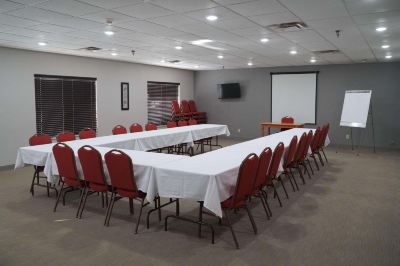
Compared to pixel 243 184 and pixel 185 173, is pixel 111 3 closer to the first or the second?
pixel 185 173

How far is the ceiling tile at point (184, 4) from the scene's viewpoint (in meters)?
3.61

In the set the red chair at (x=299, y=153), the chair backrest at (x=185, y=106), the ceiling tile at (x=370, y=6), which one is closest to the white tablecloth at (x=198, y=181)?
the red chair at (x=299, y=153)

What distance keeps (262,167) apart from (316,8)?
6.58 feet

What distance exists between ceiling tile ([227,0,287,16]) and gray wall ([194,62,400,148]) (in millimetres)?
7056

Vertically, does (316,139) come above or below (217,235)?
above

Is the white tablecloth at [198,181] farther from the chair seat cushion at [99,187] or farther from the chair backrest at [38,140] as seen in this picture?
→ the chair backrest at [38,140]

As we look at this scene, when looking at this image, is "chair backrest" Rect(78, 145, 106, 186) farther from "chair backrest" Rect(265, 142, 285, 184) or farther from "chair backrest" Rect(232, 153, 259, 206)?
"chair backrest" Rect(265, 142, 285, 184)

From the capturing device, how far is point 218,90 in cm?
1212

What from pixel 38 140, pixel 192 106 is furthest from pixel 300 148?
pixel 192 106

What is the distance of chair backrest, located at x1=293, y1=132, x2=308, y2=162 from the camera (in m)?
5.20

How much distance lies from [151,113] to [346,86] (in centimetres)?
629

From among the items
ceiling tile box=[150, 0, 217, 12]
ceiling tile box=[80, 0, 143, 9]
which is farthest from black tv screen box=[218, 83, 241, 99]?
ceiling tile box=[80, 0, 143, 9]

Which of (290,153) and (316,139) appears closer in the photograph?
(290,153)

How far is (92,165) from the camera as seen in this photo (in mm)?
3770
